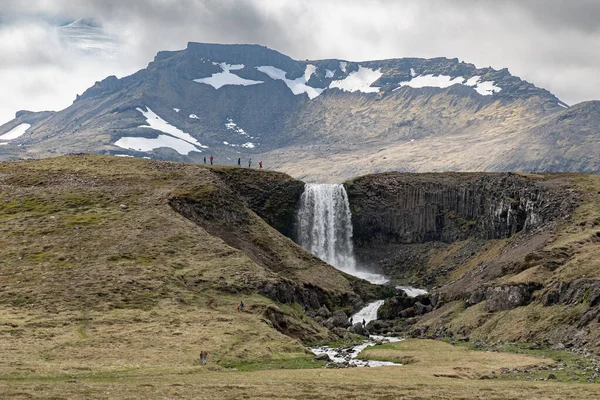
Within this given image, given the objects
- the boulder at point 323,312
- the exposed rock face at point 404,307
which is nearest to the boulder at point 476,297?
the exposed rock face at point 404,307

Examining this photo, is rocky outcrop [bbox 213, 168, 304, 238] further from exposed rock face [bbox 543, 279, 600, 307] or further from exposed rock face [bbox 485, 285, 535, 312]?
exposed rock face [bbox 543, 279, 600, 307]

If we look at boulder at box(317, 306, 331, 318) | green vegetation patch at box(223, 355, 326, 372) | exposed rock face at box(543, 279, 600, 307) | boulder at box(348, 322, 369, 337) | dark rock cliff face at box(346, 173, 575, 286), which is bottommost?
boulder at box(348, 322, 369, 337)

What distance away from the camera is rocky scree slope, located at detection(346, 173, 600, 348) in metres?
99.5

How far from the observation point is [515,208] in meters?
168

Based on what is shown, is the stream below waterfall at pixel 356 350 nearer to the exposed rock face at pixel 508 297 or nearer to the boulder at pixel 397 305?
the boulder at pixel 397 305

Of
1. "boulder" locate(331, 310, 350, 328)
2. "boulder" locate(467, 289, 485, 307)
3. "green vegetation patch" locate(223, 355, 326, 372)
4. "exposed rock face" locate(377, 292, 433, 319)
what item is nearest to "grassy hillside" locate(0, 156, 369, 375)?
"green vegetation patch" locate(223, 355, 326, 372)

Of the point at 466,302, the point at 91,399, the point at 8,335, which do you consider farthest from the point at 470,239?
the point at 91,399

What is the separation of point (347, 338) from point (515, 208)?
68952mm

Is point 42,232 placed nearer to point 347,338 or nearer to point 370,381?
point 347,338

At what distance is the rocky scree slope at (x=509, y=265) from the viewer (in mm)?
Result: 99500

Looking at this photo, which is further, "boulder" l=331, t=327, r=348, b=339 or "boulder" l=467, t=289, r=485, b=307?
"boulder" l=467, t=289, r=485, b=307

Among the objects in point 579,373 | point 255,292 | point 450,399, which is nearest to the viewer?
point 450,399

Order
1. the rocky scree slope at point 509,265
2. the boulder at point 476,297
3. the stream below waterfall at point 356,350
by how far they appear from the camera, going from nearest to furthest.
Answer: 1. the stream below waterfall at point 356,350
2. the rocky scree slope at point 509,265
3. the boulder at point 476,297

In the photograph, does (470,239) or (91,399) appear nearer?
(91,399)
